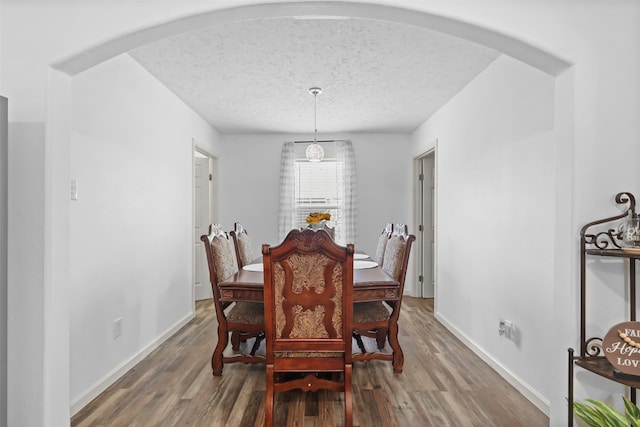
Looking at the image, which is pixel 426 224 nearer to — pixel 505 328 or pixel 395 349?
pixel 505 328

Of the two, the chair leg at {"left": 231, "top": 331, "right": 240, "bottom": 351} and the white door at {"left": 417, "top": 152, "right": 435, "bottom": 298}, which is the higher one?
the white door at {"left": 417, "top": 152, "right": 435, "bottom": 298}

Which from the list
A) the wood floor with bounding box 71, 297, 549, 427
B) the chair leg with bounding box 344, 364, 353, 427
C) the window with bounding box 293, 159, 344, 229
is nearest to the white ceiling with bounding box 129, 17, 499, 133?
the window with bounding box 293, 159, 344, 229

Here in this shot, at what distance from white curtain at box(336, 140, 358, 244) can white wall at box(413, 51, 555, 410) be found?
1.74 metres

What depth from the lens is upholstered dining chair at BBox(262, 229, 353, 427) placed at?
6.78ft

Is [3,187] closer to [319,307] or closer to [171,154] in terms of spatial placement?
[319,307]

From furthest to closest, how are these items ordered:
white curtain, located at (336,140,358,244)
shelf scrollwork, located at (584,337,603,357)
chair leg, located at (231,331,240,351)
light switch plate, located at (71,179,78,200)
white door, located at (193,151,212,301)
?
white curtain, located at (336,140,358,244)
white door, located at (193,151,212,301)
chair leg, located at (231,331,240,351)
light switch plate, located at (71,179,78,200)
shelf scrollwork, located at (584,337,603,357)

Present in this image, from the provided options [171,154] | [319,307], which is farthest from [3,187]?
[171,154]

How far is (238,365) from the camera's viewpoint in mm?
3088

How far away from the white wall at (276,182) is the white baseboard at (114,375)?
90.4 inches

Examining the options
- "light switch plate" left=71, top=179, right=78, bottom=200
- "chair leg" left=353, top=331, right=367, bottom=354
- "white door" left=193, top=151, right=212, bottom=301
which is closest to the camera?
"light switch plate" left=71, top=179, right=78, bottom=200

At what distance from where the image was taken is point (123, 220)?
300cm

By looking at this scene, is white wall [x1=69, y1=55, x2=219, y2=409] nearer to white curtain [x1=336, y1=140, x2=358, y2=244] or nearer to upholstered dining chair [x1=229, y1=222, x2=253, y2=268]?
upholstered dining chair [x1=229, y1=222, x2=253, y2=268]

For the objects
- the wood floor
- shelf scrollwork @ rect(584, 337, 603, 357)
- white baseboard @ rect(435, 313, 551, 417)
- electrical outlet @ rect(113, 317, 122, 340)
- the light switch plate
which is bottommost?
the wood floor

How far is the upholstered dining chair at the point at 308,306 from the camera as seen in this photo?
2.07m
